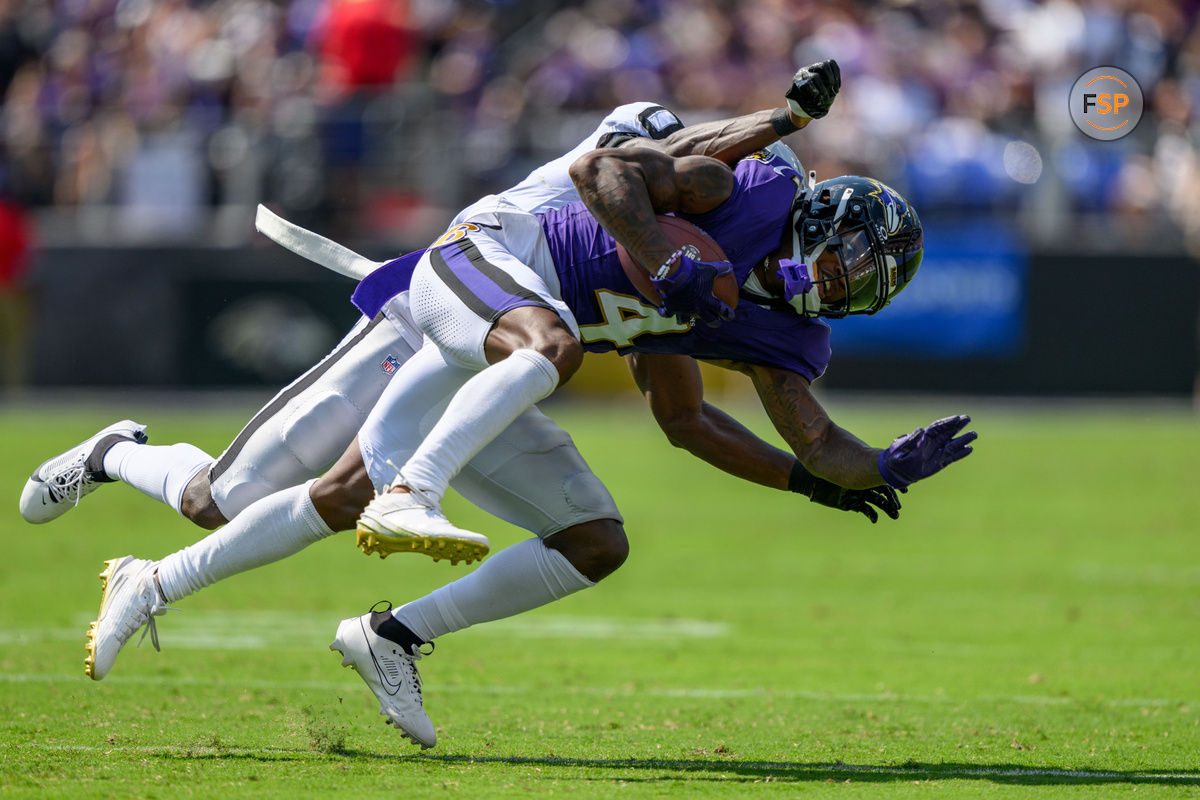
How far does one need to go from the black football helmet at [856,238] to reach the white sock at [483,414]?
101 cm

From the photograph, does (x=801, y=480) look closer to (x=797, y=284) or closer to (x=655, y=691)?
(x=797, y=284)

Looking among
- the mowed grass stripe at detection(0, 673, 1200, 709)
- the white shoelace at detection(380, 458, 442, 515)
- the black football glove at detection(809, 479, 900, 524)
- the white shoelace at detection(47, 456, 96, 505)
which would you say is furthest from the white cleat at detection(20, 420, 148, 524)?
the black football glove at detection(809, 479, 900, 524)

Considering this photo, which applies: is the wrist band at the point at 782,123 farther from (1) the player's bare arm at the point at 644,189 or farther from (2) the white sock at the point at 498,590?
(2) the white sock at the point at 498,590

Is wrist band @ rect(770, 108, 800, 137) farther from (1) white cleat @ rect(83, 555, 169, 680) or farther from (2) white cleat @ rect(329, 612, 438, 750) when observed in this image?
(1) white cleat @ rect(83, 555, 169, 680)

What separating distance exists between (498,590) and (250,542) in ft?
2.68

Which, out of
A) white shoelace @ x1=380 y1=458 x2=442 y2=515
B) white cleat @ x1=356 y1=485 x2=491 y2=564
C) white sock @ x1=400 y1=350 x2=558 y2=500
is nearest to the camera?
white cleat @ x1=356 y1=485 x2=491 y2=564

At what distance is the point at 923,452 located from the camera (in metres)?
4.95

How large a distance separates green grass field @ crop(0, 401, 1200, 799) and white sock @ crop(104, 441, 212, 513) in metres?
0.79

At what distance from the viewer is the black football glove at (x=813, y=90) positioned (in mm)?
5203

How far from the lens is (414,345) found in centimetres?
545

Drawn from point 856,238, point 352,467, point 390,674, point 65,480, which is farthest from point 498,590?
point 65,480


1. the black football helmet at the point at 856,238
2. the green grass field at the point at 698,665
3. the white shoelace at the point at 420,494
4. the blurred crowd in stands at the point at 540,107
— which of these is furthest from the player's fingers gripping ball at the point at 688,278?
the blurred crowd in stands at the point at 540,107

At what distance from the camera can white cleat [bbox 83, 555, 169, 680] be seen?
17.2 ft

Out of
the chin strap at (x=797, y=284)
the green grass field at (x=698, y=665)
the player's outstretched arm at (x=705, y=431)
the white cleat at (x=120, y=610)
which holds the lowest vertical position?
the green grass field at (x=698, y=665)
